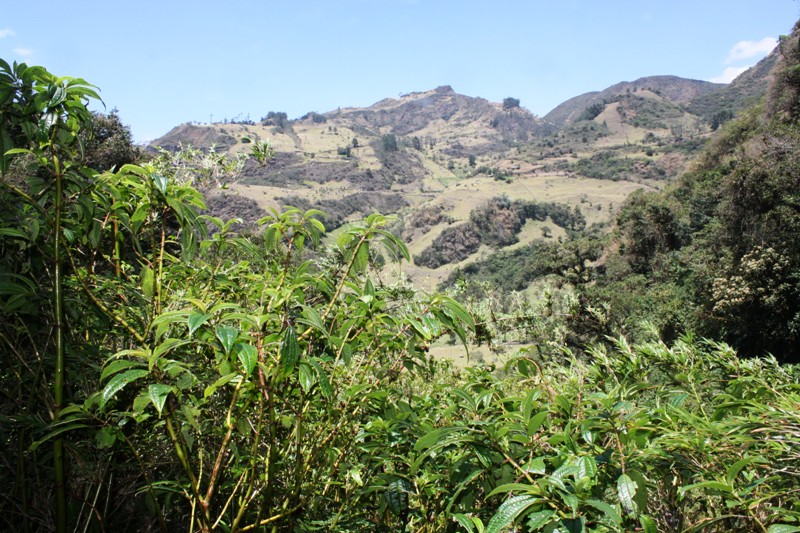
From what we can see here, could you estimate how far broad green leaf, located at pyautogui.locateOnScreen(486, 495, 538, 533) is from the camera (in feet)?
2.66

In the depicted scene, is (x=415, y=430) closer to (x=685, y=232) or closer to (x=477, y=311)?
(x=477, y=311)

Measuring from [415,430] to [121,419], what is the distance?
80cm

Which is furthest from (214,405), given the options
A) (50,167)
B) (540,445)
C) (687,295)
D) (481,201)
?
(481,201)

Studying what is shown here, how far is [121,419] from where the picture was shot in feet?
4.12

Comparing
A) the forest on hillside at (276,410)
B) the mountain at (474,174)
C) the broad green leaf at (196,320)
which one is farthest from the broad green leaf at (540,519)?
the mountain at (474,174)

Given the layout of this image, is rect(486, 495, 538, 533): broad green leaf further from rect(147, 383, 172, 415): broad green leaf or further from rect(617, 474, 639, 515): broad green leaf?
rect(147, 383, 172, 415): broad green leaf

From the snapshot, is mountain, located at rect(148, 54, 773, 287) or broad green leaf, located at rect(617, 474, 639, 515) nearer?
broad green leaf, located at rect(617, 474, 639, 515)

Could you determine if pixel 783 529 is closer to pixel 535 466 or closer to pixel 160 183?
pixel 535 466

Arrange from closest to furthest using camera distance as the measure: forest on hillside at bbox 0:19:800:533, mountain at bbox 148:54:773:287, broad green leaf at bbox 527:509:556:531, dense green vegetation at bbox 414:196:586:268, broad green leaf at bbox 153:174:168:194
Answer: broad green leaf at bbox 527:509:556:531 → forest on hillside at bbox 0:19:800:533 → broad green leaf at bbox 153:174:168:194 → dense green vegetation at bbox 414:196:586:268 → mountain at bbox 148:54:773:287

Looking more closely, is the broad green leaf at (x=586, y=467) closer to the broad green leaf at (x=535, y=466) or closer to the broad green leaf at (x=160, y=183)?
the broad green leaf at (x=535, y=466)

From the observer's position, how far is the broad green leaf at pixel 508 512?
0.81 metres

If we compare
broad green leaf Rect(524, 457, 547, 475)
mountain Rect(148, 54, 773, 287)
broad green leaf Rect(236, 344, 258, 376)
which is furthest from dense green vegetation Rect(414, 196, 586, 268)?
broad green leaf Rect(236, 344, 258, 376)

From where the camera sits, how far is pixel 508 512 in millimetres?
846

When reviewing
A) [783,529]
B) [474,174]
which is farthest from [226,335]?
[474,174]
